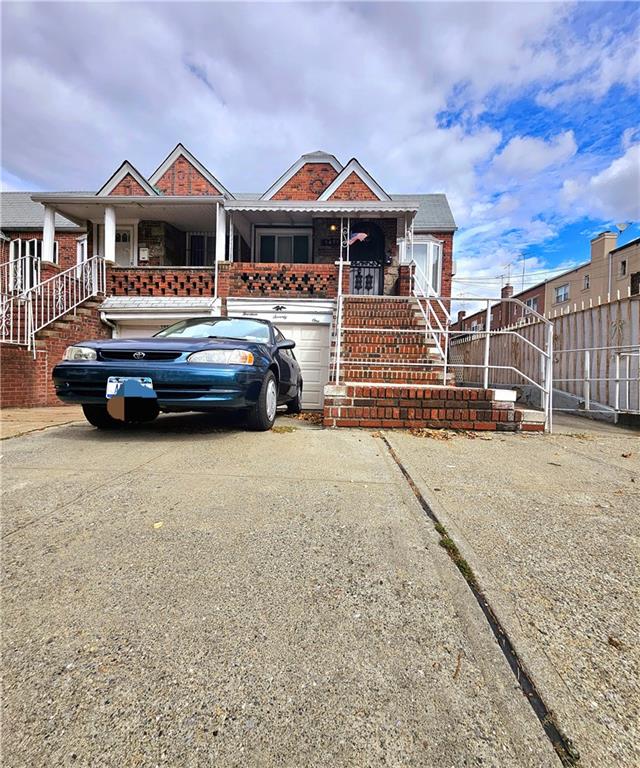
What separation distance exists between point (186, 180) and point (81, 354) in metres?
14.9

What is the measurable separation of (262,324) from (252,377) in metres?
1.34

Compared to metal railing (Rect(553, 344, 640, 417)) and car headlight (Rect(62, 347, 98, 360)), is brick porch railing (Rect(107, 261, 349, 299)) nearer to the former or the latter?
metal railing (Rect(553, 344, 640, 417))

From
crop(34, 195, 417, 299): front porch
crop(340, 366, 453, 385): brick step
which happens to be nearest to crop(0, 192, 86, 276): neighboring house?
crop(34, 195, 417, 299): front porch

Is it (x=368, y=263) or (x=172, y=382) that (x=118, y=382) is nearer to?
(x=172, y=382)

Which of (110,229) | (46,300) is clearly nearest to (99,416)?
(46,300)

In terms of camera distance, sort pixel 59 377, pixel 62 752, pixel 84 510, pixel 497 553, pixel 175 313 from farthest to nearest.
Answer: pixel 175 313 → pixel 59 377 → pixel 84 510 → pixel 497 553 → pixel 62 752

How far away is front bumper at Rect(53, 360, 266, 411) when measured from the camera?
3.86 metres

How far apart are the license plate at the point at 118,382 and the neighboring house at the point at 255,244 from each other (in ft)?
19.8

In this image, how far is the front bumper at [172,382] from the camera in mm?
3859

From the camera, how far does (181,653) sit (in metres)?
1.25

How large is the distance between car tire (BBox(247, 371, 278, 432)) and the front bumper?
0.39 metres

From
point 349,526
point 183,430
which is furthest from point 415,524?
point 183,430

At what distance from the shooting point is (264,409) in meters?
4.52

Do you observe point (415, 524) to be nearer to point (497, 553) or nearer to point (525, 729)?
point (497, 553)
